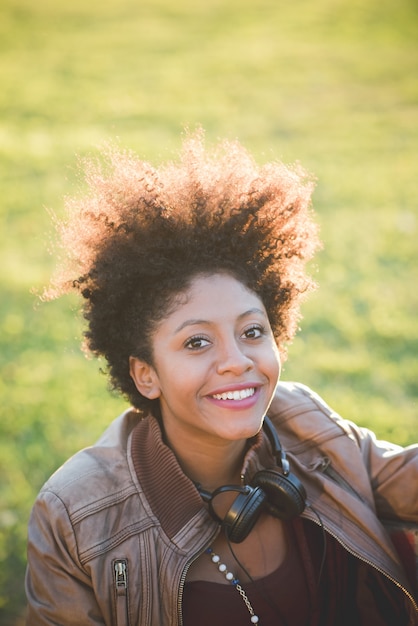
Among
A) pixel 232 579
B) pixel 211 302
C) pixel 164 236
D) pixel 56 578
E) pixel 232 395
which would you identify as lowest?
pixel 232 579

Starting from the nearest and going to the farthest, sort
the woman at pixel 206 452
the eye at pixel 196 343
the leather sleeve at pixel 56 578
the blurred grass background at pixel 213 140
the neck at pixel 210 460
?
the leather sleeve at pixel 56 578, the woman at pixel 206 452, the eye at pixel 196 343, the neck at pixel 210 460, the blurred grass background at pixel 213 140

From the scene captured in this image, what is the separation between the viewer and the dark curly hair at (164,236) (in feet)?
9.52

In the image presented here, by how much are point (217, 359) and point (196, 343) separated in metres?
0.11

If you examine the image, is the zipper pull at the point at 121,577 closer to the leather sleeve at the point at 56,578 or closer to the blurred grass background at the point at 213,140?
the leather sleeve at the point at 56,578

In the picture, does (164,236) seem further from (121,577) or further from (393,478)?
(393,478)

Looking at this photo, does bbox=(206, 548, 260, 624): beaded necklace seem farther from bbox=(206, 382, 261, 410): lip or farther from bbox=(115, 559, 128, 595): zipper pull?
bbox=(206, 382, 261, 410): lip

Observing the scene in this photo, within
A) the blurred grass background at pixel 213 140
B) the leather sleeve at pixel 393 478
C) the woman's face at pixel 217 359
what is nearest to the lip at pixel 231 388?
the woman's face at pixel 217 359

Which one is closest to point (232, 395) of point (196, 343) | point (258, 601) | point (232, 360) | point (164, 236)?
point (232, 360)

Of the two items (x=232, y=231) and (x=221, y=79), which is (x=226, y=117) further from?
(x=232, y=231)

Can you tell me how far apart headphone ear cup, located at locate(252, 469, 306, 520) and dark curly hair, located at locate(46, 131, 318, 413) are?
646 millimetres

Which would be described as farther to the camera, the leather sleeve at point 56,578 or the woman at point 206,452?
the woman at point 206,452

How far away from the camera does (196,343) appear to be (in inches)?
110

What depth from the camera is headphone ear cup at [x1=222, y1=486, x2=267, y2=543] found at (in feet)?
8.87

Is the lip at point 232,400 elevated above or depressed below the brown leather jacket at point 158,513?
above
